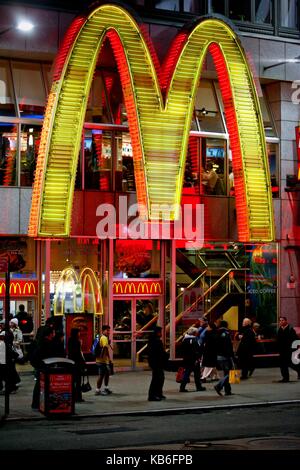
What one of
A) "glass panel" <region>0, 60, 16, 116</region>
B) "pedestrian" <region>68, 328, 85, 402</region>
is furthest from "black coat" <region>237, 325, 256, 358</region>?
"glass panel" <region>0, 60, 16, 116</region>

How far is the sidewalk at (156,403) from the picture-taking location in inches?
871

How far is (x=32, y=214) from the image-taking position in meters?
27.6

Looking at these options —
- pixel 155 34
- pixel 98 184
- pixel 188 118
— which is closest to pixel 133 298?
pixel 98 184

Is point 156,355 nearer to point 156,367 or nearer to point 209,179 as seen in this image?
point 156,367

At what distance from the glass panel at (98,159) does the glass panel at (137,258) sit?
1845 millimetres

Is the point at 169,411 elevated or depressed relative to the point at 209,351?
depressed

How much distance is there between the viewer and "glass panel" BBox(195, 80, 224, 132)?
31781 mm

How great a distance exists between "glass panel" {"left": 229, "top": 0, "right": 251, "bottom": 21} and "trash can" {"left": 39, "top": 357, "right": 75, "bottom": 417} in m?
15.8

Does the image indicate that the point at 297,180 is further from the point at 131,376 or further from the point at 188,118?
the point at 131,376

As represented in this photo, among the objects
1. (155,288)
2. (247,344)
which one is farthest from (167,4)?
(247,344)

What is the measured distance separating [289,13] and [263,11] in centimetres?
121

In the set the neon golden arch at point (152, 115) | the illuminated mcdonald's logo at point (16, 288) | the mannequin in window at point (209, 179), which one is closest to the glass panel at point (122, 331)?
the illuminated mcdonald's logo at point (16, 288)

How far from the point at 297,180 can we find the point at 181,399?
35.8ft

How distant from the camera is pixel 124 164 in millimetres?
30062
